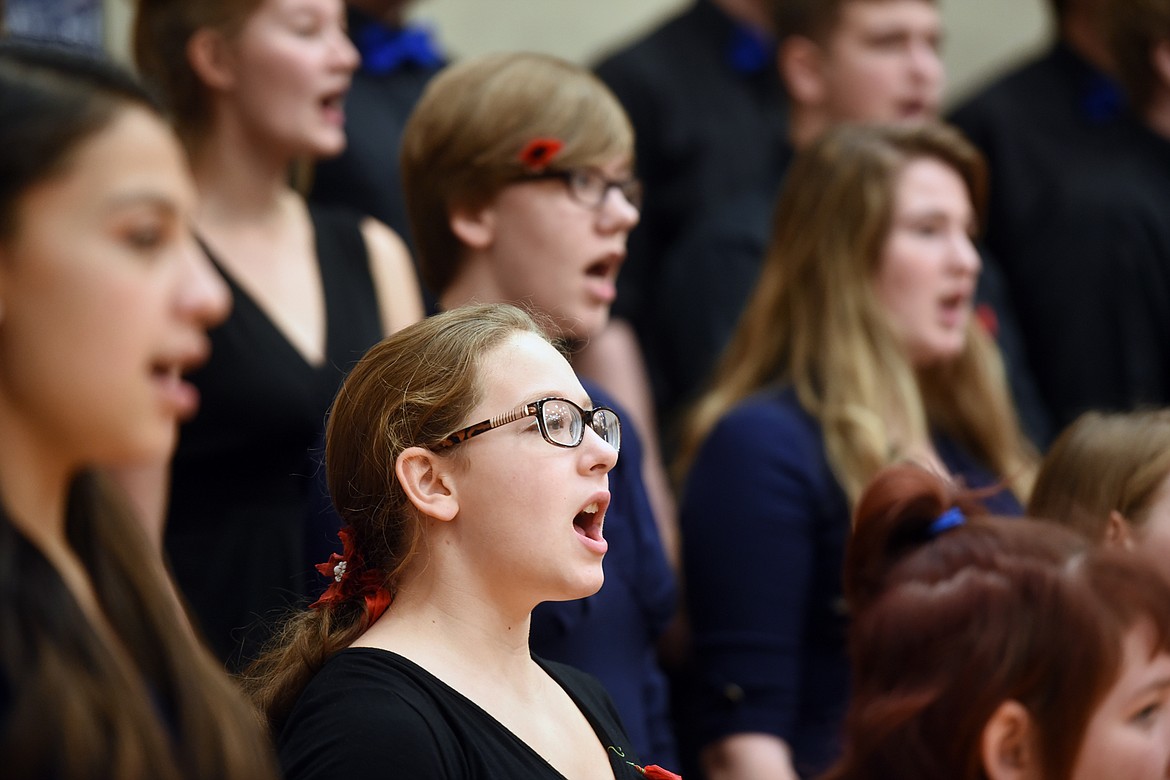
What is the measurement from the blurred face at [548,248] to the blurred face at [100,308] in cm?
132

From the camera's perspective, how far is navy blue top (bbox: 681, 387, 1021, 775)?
292 centimetres

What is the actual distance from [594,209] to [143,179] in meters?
1.40

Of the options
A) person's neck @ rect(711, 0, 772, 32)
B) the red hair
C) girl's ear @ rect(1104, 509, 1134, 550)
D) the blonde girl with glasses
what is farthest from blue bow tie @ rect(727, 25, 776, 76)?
the blonde girl with glasses

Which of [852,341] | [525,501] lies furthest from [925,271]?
[525,501]

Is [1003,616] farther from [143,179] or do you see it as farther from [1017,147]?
[1017,147]

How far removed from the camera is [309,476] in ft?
9.66

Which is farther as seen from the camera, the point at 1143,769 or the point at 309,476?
the point at 309,476

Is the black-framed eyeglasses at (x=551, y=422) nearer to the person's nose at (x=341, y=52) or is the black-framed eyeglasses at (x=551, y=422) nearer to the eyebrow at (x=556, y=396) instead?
the eyebrow at (x=556, y=396)

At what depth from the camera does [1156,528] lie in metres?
2.50

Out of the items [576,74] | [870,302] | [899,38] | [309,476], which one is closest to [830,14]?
[899,38]

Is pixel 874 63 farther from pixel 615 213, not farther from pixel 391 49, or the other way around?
pixel 615 213

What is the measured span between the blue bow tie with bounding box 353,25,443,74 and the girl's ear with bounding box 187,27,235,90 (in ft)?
2.85

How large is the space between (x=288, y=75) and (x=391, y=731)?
1.87m

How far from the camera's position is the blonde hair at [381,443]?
1891 millimetres
